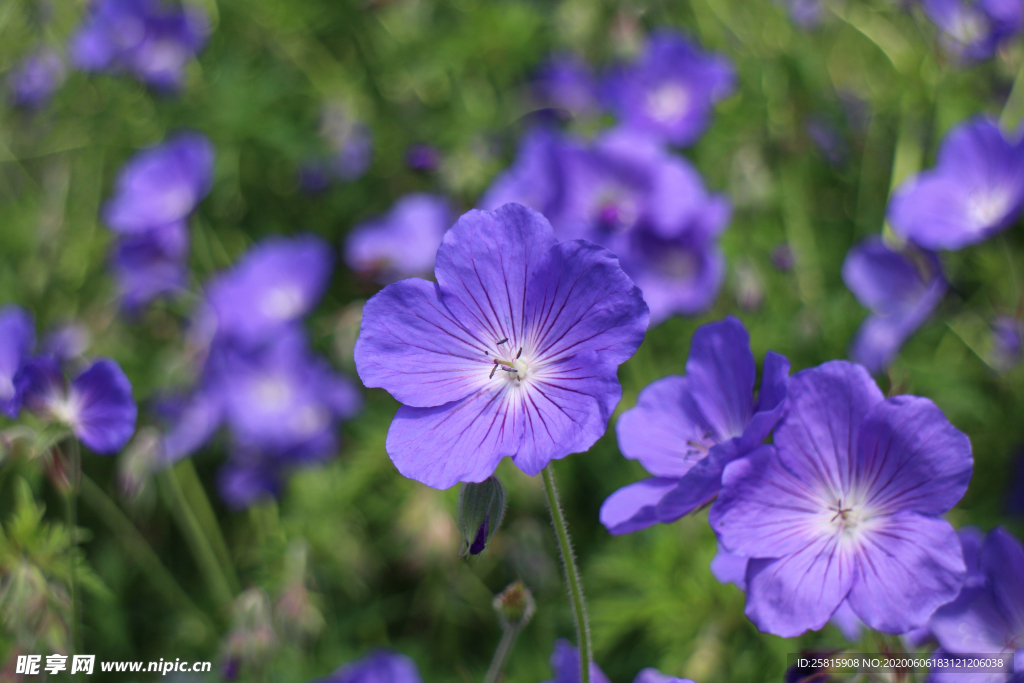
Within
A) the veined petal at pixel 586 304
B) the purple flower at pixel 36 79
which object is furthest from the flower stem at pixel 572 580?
the purple flower at pixel 36 79

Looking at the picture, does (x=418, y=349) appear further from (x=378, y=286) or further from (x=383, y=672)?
(x=378, y=286)

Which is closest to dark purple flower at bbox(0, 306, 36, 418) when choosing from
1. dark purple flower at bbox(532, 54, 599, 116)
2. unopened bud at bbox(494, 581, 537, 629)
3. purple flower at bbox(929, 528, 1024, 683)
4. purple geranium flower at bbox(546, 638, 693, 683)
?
unopened bud at bbox(494, 581, 537, 629)

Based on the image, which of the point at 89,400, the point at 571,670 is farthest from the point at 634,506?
the point at 89,400

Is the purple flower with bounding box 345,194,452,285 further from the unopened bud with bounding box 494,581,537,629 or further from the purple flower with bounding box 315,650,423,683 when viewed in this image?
the unopened bud with bounding box 494,581,537,629

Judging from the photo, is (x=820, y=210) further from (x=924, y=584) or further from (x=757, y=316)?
(x=924, y=584)

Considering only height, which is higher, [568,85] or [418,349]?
[568,85]
